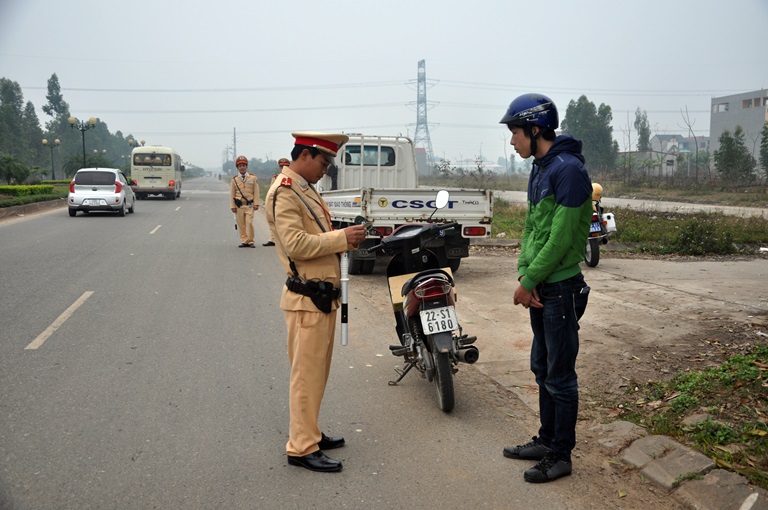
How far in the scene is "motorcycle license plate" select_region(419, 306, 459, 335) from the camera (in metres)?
4.55

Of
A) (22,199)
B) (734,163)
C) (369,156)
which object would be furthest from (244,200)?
(734,163)

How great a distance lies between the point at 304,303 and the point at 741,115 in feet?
226

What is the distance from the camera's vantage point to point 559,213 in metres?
3.52

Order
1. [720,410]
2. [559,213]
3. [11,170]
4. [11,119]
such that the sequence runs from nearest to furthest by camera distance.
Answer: [559,213] → [720,410] → [11,170] → [11,119]

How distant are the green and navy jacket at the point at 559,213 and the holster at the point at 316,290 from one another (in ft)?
3.62

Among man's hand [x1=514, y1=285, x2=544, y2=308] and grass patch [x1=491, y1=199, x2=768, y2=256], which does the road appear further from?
grass patch [x1=491, y1=199, x2=768, y2=256]

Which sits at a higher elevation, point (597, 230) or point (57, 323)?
point (597, 230)

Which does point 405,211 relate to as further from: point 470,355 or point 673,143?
point 673,143

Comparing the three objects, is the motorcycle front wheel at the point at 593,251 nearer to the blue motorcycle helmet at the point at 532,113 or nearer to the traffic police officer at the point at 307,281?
the blue motorcycle helmet at the point at 532,113

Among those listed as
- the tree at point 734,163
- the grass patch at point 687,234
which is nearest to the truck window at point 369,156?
the grass patch at point 687,234

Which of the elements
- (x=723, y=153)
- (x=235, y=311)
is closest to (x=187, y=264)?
(x=235, y=311)

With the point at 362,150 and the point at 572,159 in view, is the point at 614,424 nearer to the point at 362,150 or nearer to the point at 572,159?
the point at 572,159

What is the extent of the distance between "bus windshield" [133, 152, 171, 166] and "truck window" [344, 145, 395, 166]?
23.4m

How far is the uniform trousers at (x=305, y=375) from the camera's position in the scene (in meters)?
3.78
